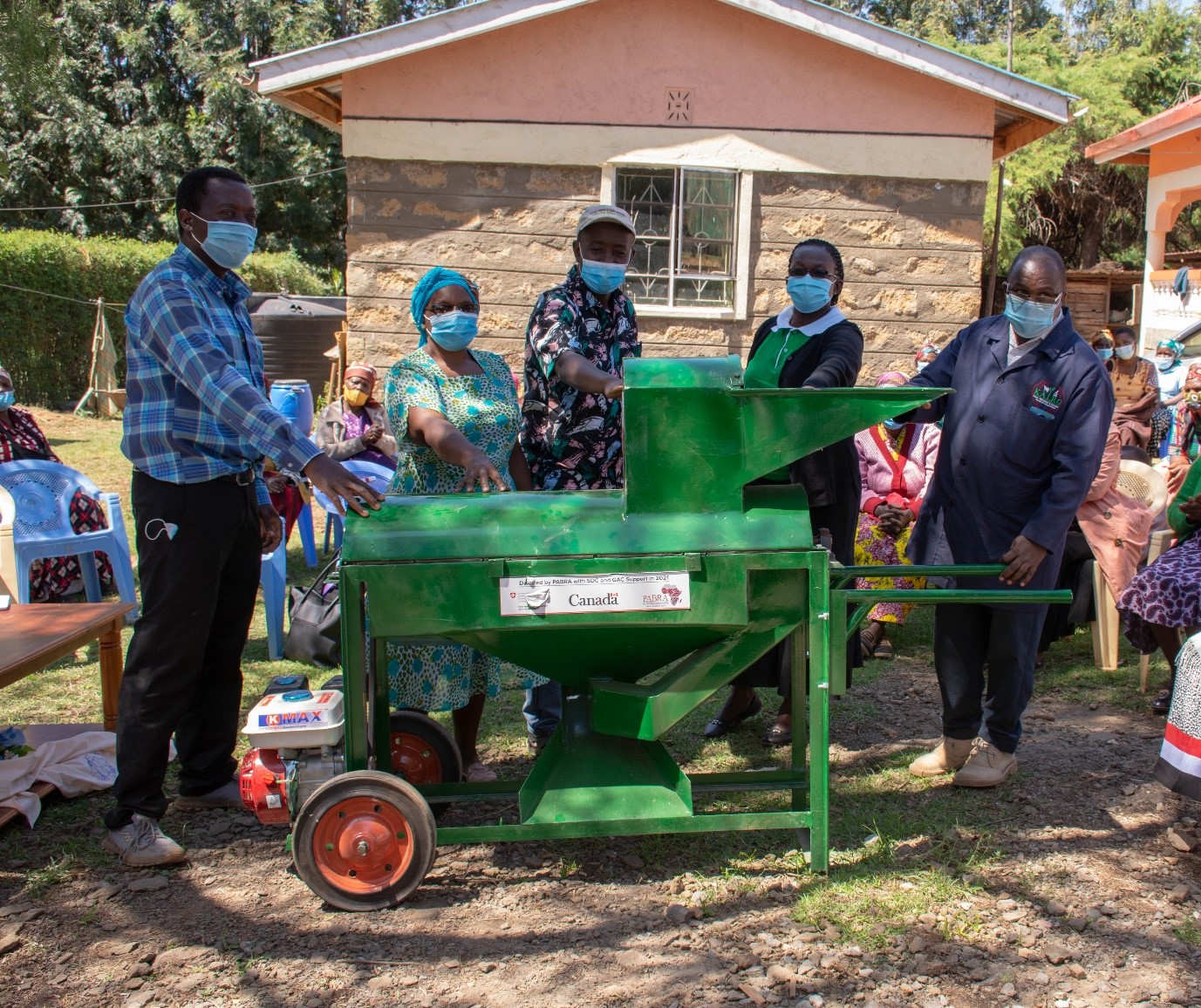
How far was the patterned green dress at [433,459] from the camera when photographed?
3.73m

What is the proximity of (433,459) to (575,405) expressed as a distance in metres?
0.61

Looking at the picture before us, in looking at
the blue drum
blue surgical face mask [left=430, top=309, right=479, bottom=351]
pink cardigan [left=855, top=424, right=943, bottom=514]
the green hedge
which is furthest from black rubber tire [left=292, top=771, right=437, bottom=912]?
the green hedge

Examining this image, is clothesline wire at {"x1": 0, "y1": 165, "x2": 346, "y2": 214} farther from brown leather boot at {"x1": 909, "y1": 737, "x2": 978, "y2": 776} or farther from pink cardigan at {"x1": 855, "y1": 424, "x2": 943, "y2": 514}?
brown leather boot at {"x1": 909, "y1": 737, "x2": 978, "y2": 776}

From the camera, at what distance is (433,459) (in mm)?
3773

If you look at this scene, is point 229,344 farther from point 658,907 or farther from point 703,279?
point 703,279

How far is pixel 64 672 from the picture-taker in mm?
5668

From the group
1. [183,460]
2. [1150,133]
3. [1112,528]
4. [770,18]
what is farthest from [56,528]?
[1150,133]

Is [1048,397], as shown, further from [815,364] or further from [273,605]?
[273,605]

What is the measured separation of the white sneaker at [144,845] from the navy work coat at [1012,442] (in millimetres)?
2809

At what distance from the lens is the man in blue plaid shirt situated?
10.7 ft

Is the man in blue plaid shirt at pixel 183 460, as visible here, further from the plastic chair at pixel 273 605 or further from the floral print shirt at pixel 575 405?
the plastic chair at pixel 273 605

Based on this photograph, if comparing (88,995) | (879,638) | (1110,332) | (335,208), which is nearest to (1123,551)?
(879,638)

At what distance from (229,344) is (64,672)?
10.1 feet

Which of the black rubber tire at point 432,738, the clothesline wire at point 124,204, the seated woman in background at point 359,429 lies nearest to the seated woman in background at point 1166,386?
the seated woman in background at point 359,429
